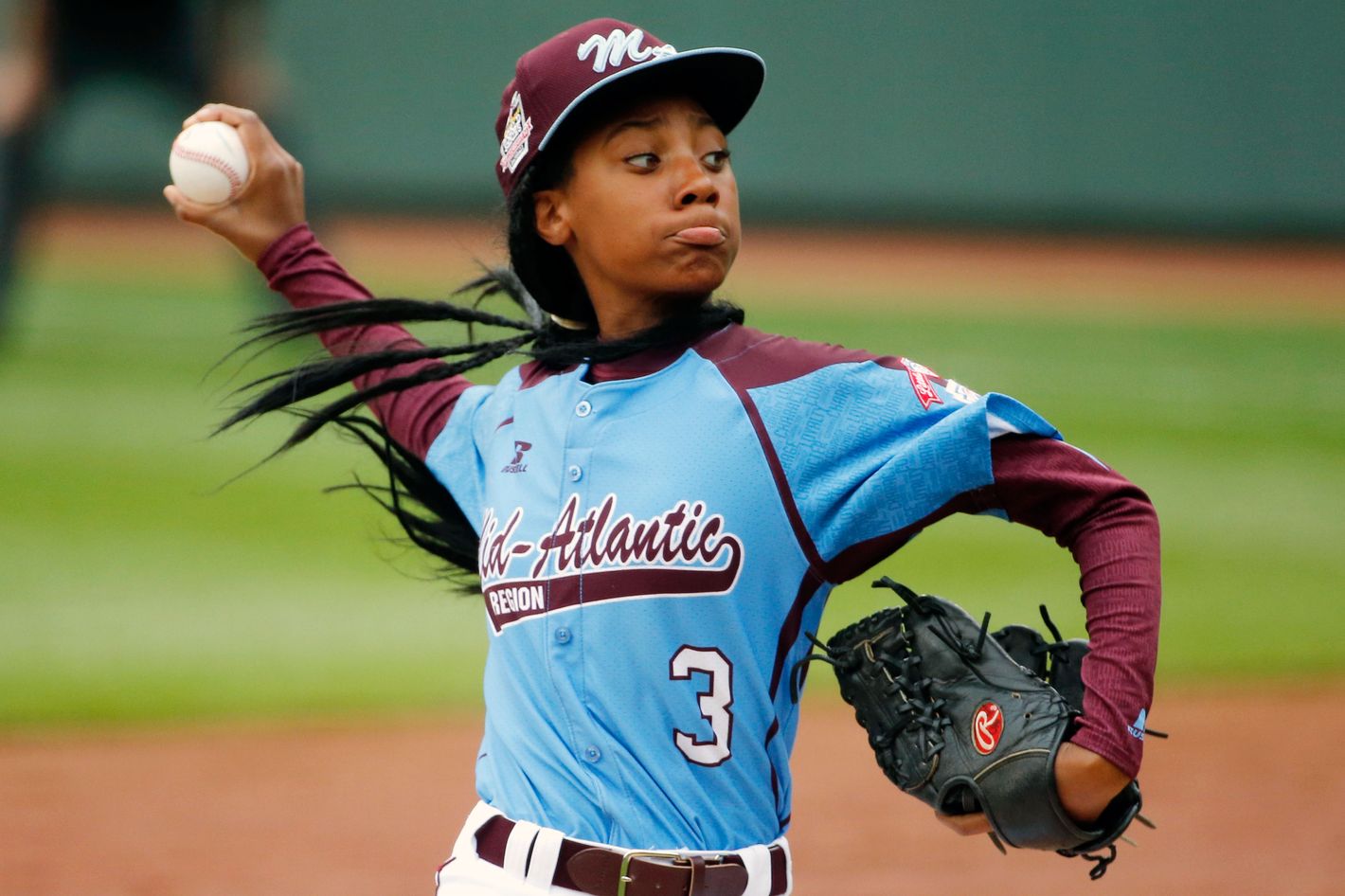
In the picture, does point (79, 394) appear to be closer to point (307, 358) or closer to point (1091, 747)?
point (307, 358)

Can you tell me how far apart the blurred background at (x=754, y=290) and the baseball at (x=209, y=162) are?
46 centimetres

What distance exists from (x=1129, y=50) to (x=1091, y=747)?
1860cm

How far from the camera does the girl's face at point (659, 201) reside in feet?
6.82

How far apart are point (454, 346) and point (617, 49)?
0.66 meters

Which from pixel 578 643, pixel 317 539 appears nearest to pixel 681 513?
pixel 578 643

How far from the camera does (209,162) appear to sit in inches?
102

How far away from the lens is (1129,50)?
1900 cm

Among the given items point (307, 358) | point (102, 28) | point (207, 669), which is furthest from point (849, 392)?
point (102, 28)

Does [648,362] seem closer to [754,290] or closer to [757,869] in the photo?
[757,869]

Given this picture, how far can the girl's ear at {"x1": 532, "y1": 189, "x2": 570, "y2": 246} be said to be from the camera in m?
2.25

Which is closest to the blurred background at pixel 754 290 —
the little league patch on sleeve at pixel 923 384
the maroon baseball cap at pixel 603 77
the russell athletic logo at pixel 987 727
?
the maroon baseball cap at pixel 603 77

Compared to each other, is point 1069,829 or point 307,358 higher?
point 307,358

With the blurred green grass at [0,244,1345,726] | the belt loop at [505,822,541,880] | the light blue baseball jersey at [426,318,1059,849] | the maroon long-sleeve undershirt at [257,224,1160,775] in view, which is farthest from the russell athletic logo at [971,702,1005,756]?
the blurred green grass at [0,244,1345,726]

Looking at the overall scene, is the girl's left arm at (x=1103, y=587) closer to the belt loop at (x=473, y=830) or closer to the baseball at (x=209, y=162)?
the belt loop at (x=473, y=830)
